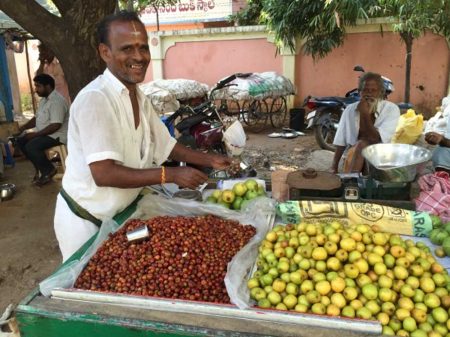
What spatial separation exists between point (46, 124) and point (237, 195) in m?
4.13

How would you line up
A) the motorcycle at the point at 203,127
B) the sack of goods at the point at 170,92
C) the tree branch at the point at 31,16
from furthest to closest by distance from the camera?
the sack of goods at the point at 170,92
the motorcycle at the point at 203,127
the tree branch at the point at 31,16

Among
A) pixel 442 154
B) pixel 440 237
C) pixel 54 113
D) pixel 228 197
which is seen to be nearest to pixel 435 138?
pixel 442 154

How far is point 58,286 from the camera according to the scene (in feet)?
4.91

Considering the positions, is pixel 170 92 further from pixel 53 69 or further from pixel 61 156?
pixel 61 156

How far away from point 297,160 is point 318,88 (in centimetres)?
363

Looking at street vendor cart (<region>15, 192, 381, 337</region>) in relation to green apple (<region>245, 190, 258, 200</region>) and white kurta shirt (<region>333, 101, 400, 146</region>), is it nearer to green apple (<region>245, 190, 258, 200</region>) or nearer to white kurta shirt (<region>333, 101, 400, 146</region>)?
green apple (<region>245, 190, 258, 200</region>)

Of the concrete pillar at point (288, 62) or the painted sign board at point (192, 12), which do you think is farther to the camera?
the painted sign board at point (192, 12)

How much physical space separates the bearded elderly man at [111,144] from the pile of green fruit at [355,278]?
507mm

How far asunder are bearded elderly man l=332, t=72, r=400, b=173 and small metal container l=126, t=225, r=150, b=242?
2.75m

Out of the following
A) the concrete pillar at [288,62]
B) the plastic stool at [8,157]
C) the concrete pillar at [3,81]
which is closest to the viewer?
the plastic stool at [8,157]

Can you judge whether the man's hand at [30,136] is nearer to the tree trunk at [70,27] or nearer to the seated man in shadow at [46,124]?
the seated man in shadow at [46,124]

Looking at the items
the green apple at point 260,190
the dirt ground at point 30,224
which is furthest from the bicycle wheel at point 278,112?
the green apple at point 260,190

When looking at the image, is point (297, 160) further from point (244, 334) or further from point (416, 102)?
point (244, 334)

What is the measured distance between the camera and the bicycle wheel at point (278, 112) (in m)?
9.40
